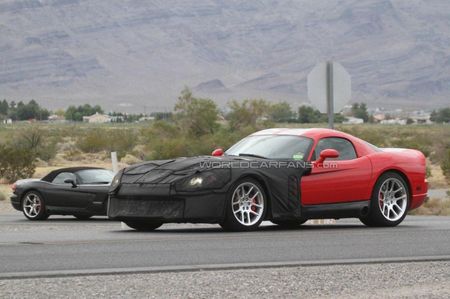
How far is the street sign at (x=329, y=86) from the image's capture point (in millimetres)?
21125

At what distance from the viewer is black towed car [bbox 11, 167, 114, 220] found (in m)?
A: 22.6

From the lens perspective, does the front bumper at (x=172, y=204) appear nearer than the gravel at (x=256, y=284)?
No

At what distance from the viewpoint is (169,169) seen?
1630cm

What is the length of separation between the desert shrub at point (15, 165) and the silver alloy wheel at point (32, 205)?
83.7 ft

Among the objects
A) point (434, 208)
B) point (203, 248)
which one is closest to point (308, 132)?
point (203, 248)

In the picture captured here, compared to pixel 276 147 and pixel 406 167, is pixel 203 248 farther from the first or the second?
pixel 406 167

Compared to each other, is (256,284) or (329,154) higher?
(329,154)

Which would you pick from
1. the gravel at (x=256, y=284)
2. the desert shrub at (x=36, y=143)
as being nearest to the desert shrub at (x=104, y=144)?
the desert shrub at (x=36, y=143)

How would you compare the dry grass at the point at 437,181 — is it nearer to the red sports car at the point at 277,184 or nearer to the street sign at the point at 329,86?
the street sign at the point at 329,86

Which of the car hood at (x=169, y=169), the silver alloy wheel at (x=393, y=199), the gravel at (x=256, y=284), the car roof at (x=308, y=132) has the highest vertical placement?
the car roof at (x=308, y=132)

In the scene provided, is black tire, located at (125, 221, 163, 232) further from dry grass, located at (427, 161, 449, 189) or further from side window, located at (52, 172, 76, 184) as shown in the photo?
dry grass, located at (427, 161, 449, 189)

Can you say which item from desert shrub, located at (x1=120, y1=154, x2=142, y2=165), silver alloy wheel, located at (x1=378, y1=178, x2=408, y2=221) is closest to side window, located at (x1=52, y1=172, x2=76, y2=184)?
silver alloy wheel, located at (x1=378, y1=178, x2=408, y2=221)

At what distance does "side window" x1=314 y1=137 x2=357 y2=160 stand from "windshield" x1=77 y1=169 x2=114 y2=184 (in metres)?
6.70

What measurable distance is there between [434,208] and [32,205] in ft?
44.8
